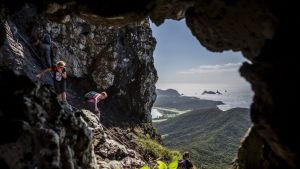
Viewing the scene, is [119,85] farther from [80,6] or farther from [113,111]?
[80,6]

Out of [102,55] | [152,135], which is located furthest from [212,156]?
[102,55]

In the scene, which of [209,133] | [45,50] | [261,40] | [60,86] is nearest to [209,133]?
[209,133]

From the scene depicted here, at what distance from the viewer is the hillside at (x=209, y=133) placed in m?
109

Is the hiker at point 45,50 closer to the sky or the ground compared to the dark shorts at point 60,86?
closer to the sky

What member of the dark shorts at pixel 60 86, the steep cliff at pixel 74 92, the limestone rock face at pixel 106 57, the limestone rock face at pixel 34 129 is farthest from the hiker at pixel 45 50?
the limestone rock face at pixel 34 129

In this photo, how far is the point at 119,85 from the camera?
110ft

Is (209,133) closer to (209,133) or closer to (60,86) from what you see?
(209,133)

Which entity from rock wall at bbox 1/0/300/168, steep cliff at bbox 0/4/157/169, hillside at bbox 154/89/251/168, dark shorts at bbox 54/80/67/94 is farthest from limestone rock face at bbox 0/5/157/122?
hillside at bbox 154/89/251/168

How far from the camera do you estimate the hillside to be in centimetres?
10900

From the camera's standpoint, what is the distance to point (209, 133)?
15050cm

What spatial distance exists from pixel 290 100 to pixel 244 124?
489ft

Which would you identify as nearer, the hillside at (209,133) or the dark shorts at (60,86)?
the dark shorts at (60,86)

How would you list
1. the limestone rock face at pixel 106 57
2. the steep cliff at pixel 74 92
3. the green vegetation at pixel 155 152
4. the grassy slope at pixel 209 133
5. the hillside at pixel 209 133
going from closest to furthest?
the steep cliff at pixel 74 92, the limestone rock face at pixel 106 57, the green vegetation at pixel 155 152, the hillside at pixel 209 133, the grassy slope at pixel 209 133

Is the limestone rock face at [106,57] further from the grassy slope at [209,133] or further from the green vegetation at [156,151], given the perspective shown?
the grassy slope at [209,133]
